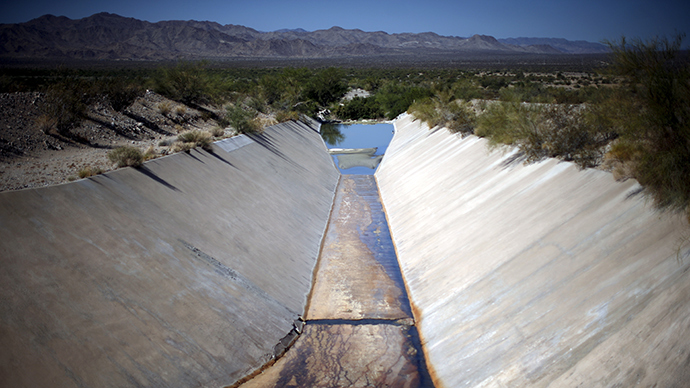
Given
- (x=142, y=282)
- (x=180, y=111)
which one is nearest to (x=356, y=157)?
(x=180, y=111)

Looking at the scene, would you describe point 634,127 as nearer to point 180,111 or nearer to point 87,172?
point 87,172

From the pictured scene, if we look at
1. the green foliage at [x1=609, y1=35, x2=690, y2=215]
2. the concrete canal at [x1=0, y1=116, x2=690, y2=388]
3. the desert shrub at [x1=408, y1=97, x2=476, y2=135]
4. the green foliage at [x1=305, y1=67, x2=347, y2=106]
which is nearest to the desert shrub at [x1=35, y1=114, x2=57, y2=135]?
the concrete canal at [x1=0, y1=116, x2=690, y2=388]

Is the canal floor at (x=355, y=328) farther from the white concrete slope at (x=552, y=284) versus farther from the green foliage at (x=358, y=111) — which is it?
the green foliage at (x=358, y=111)

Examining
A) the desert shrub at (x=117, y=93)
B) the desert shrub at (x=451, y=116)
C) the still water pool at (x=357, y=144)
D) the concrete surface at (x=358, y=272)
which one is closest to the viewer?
the concrete surface at (x=358, y=272)

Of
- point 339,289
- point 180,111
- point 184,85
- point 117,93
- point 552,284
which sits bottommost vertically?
point 339,289

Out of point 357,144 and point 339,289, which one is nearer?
point 339,289

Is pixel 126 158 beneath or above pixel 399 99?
beneath

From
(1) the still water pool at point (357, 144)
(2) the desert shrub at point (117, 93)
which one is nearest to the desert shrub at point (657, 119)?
(1) the still water pool at point (357, 144)

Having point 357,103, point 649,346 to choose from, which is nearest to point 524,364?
point 649,346
